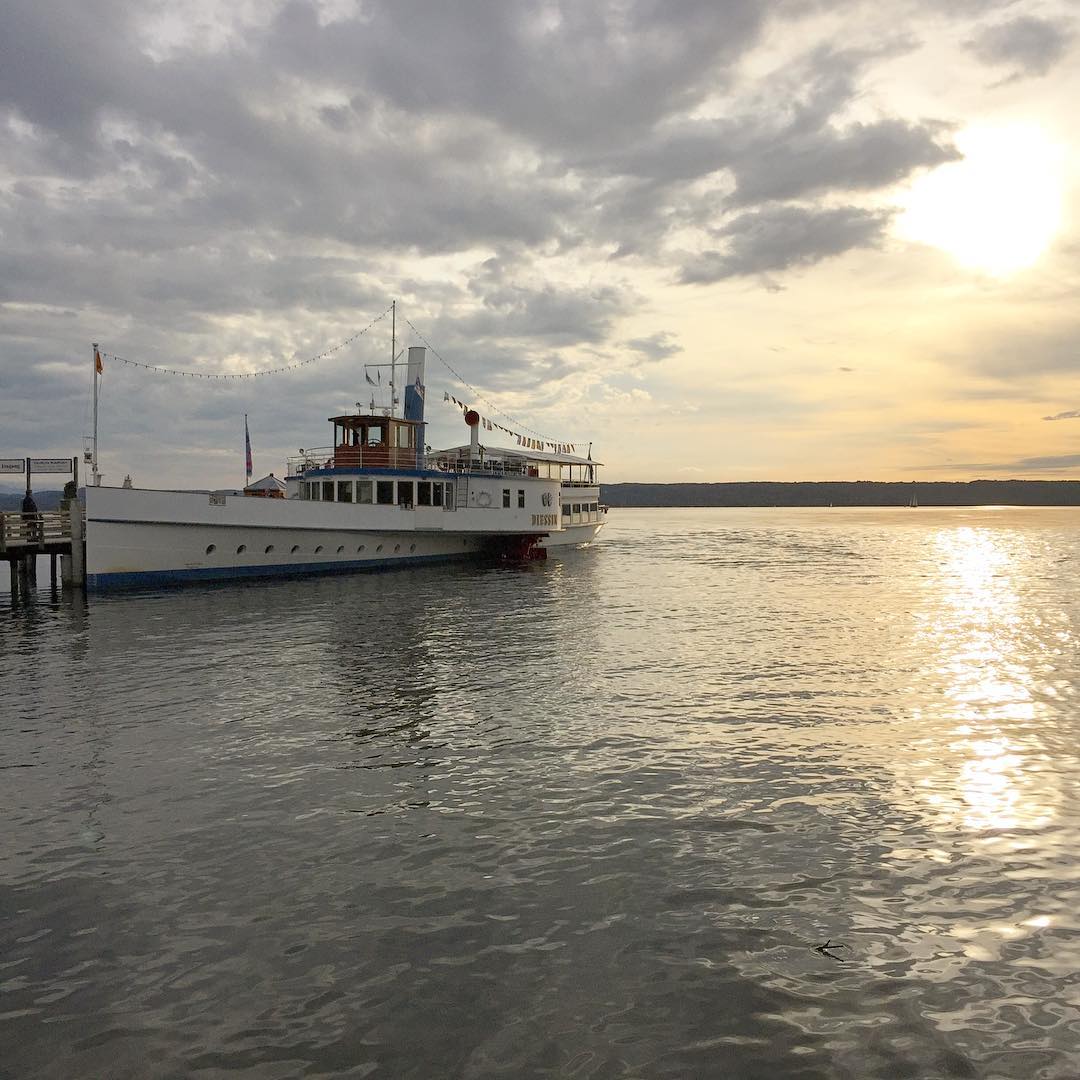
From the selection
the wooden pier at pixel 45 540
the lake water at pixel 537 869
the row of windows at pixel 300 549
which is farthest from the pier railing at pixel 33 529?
the lake water at pixel 537 869

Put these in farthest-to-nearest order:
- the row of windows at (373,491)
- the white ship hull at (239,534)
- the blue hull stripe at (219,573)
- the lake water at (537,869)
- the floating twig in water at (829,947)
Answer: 1. the row of windows at (373,491)
2. the blue hull stripe at (219,573)
3. the white ship hull at (239,534)
4. the floating twig in water at (829,947)
5. the lake water at (537,869)

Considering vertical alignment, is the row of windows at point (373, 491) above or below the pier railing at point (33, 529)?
above

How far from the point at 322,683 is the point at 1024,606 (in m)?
28.1

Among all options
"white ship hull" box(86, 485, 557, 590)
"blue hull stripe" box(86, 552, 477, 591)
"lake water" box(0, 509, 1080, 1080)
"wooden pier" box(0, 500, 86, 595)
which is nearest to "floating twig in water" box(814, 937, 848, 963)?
"lake water" box(0, 509, 1080, 1080)

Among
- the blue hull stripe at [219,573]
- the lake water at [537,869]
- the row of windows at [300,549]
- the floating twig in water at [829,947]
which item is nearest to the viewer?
the lake water at [537,869]

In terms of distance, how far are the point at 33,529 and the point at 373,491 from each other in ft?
51.6

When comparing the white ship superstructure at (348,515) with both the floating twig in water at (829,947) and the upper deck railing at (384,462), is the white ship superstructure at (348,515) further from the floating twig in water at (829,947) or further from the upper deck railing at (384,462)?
the floating twig in water at (829,947)

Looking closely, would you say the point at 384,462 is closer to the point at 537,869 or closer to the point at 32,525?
the point at 32,525

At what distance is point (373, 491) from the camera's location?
4209 centimetres

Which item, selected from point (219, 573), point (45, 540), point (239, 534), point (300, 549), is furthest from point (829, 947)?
point (45, 540)

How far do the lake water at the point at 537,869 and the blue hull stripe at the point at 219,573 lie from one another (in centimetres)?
1608

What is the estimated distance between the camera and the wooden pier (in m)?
33.8

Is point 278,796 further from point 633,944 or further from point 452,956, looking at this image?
point 633,944

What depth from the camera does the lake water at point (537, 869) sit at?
5.47 m
